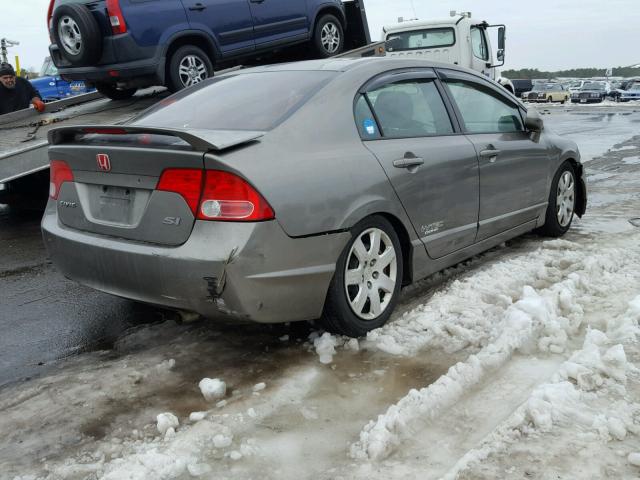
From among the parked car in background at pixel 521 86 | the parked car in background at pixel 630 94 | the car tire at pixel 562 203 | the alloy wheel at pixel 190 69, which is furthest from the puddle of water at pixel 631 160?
the parked car in background at pixel 630 94

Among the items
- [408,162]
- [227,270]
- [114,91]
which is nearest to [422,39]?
[114,91]

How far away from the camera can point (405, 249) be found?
391 centimetres

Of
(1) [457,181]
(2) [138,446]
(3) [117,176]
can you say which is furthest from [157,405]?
(1) [457,181]

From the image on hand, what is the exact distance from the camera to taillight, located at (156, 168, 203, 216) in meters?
3.06

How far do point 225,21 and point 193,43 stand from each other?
1.74 feet

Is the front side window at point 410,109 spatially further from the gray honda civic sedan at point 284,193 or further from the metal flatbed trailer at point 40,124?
the metal flatbed trailer at point 40,124

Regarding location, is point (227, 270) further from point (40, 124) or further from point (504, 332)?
point (40, 124)

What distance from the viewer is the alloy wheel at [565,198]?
565cm

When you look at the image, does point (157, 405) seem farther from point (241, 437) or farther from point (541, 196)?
point (541, 196)

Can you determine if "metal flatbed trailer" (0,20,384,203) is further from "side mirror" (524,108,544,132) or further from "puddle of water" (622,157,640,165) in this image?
"puddle of water" (622,157,640,165)

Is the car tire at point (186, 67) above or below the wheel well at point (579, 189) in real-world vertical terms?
above

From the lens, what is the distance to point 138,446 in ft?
8.48

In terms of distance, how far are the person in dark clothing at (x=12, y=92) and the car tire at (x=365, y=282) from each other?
678 cm

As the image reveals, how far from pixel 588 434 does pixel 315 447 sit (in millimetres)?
1061
